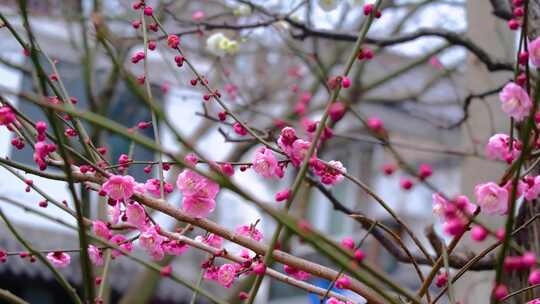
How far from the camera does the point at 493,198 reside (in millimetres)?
1696

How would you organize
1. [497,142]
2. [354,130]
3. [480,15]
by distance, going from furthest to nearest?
[354,130]
[480,15]
[497,142]

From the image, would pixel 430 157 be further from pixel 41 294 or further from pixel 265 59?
pixel 41 294

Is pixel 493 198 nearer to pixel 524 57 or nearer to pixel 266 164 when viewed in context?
pixel 524 57

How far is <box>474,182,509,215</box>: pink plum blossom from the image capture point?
169 centimetres

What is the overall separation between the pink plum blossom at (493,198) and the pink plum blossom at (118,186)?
2.28ft

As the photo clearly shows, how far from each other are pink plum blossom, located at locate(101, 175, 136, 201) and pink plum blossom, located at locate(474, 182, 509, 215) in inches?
27.3

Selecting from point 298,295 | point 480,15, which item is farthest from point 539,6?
point 298,295

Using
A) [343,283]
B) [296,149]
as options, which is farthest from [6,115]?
[343,283]

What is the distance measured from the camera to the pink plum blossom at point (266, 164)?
1976 millimetres

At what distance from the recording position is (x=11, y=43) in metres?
8.30

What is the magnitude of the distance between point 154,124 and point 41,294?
7198 mm

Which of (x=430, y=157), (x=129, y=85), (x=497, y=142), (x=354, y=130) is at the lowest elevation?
(x=129, y=85)

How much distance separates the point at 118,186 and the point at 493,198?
74cm

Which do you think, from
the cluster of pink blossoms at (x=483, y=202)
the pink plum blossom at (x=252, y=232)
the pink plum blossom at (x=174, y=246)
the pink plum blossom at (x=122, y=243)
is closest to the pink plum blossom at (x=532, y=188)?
the cluster of pink blossoms at (x=483, y=202)
